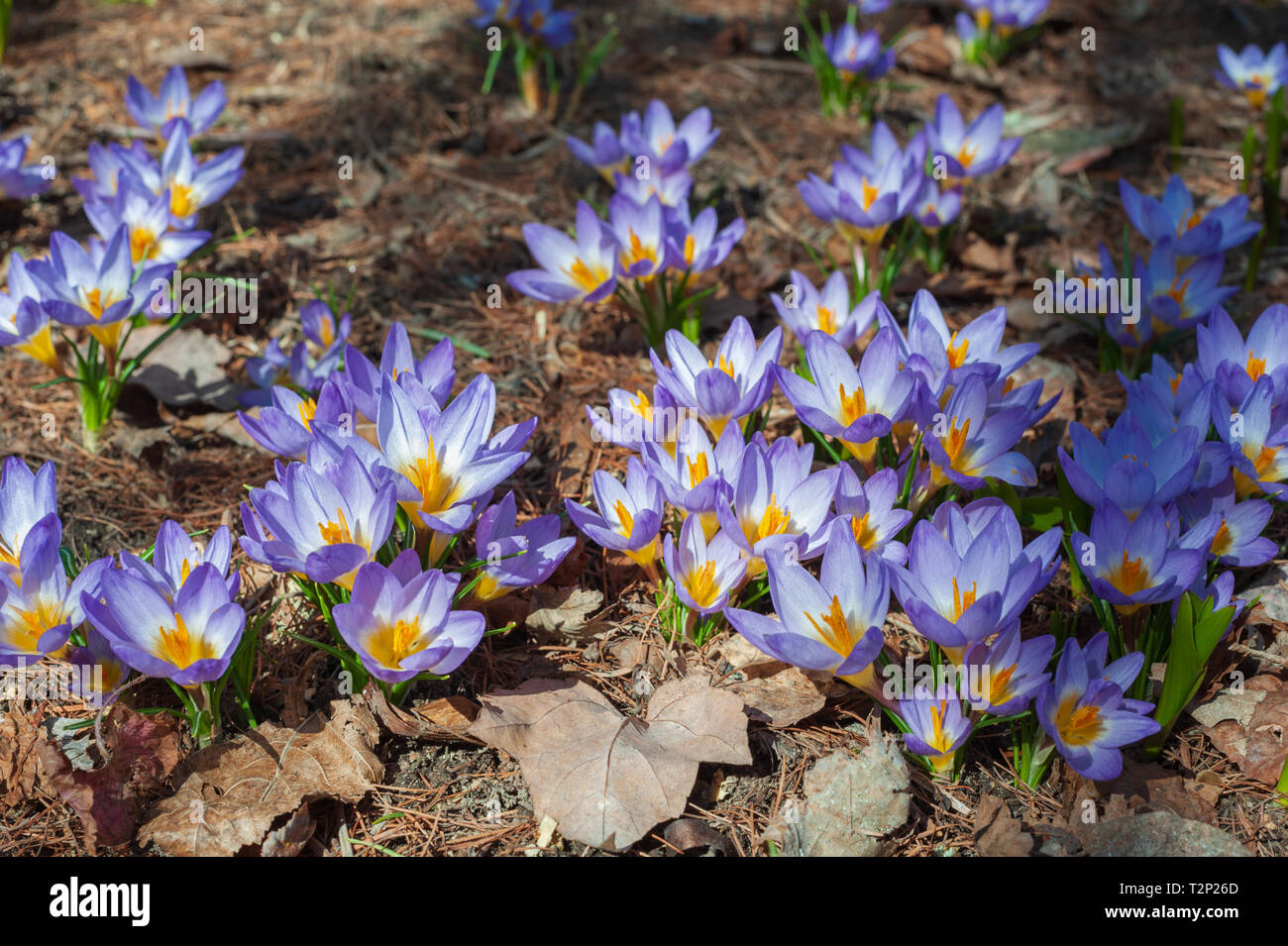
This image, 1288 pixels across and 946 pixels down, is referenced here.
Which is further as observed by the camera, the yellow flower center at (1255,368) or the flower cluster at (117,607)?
the yellow flower center at (1255,368)

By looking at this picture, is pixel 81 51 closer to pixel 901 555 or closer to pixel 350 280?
pixel 350 280

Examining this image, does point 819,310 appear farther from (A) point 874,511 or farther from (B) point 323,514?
(B) point 323,514

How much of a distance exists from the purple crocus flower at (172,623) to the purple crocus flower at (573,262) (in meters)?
1.08

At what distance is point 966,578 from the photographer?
157 cm

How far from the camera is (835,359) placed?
1.88 meters

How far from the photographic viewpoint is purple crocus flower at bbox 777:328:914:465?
1.83 meters

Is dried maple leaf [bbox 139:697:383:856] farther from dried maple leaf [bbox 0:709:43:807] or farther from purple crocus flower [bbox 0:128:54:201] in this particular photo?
purple crocus flower [bbox 0:128:54:201]

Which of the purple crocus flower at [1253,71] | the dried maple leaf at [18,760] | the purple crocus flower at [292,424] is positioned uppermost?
the purple crocus flower at [1253,71]

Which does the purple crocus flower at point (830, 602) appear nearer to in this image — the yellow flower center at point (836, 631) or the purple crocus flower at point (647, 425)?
the yellow flower center at point (836, 631)

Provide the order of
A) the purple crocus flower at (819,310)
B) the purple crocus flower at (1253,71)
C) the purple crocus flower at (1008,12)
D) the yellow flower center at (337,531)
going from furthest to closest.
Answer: the purple crocus flower at (1008,12)
the purple crocus flower at (1253,71)
the purple crocus flower at (819,310)
the yellow flower center at (337,531)

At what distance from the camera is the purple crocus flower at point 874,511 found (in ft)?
5.71

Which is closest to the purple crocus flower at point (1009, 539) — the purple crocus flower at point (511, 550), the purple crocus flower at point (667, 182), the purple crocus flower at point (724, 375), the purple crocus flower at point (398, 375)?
the purple crocus flower at point (724, 375)
